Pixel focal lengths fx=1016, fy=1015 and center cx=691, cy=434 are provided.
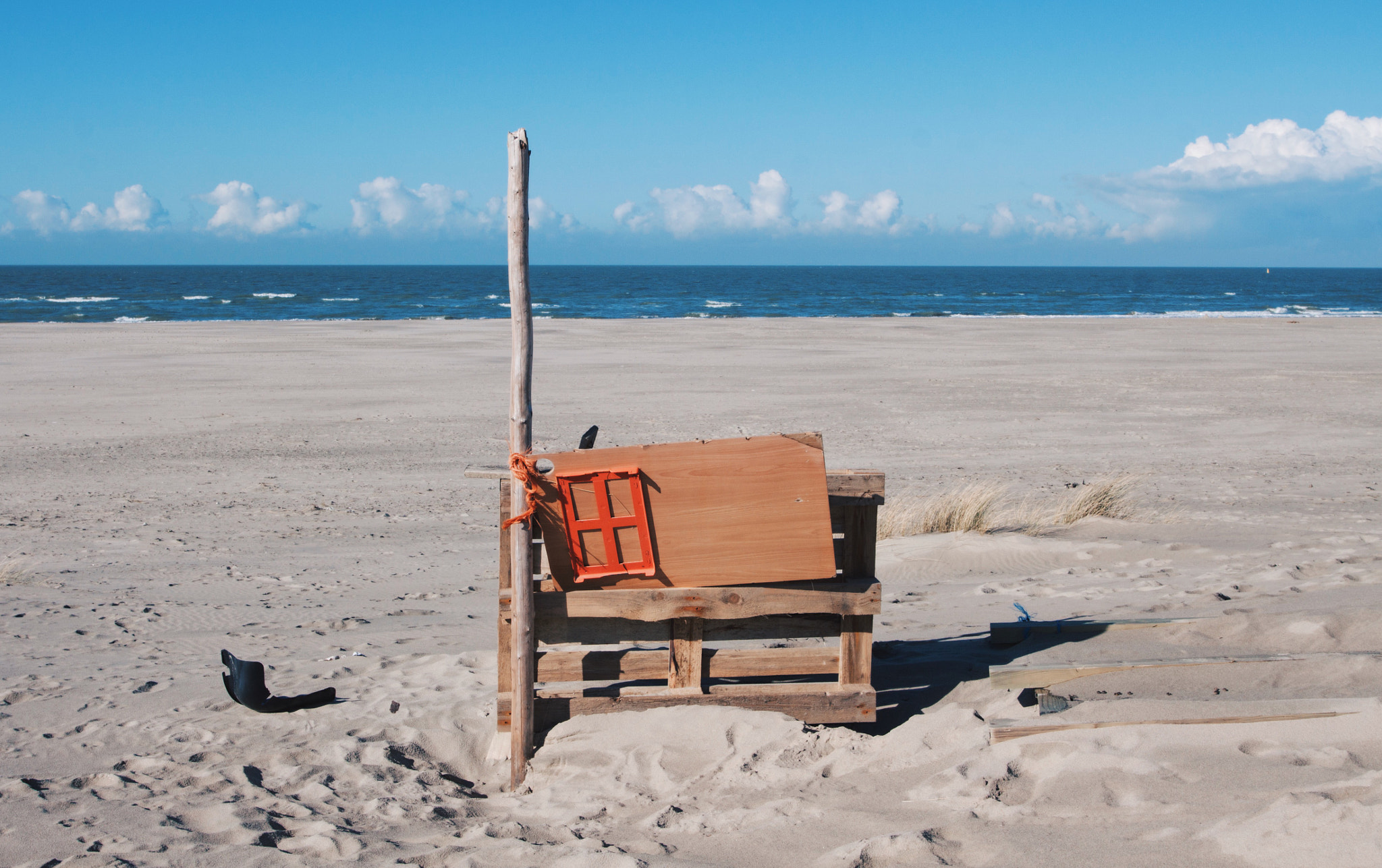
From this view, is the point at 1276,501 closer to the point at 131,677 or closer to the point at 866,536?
the point at 866,536

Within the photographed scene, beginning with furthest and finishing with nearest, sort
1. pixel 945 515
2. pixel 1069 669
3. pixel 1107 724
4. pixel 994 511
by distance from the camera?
pixel 994 511 → pixel 945 515 → pixel 1069 669 → pixel 1107 724

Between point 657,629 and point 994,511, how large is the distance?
4869 millimetres

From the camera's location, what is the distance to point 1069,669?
4.09 meters

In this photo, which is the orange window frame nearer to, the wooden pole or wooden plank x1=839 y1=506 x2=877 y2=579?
the wooden pole

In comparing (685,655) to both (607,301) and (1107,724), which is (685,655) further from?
(607,301)

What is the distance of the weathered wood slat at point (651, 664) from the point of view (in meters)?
4.25

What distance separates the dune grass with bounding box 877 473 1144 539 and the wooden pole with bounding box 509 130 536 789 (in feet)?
14.5

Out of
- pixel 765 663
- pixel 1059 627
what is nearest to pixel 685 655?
pixel 765 663

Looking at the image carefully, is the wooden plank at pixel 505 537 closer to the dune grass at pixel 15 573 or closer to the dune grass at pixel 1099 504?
the dune grass at pixel 15 573

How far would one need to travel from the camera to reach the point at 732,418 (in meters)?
14.1

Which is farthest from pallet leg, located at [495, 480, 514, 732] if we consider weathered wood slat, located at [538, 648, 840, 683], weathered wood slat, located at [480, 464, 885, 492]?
weathered wood slat, located at [480, 464, 885, 492]

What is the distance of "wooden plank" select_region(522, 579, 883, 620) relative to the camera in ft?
12.9

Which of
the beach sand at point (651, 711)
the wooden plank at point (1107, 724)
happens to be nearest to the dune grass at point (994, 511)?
the beach sand at point (651, 711)

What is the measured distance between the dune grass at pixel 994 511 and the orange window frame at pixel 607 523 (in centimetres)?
425
